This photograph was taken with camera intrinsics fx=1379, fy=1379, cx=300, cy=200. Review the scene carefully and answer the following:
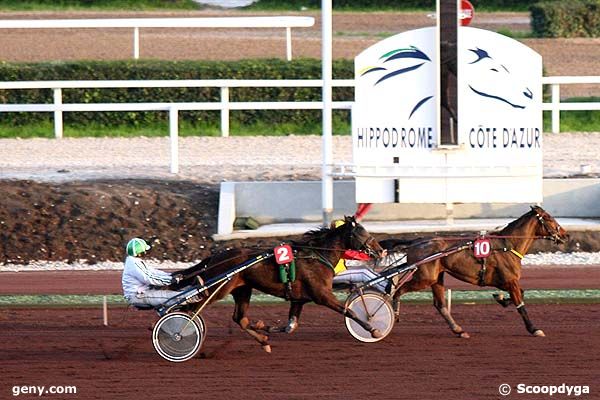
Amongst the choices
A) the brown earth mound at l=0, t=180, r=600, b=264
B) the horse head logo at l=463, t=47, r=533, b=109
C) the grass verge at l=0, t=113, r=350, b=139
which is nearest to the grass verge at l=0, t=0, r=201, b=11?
the grass verge at l=0, t=113, r=350, b=139

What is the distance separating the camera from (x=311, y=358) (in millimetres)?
10180

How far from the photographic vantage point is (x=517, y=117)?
14.4 meters

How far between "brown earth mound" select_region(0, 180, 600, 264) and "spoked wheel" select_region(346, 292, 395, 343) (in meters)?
3.86

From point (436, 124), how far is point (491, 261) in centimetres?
380

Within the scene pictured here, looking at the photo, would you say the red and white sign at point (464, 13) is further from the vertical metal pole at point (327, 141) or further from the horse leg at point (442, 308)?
the horse leg at point (442, 308)

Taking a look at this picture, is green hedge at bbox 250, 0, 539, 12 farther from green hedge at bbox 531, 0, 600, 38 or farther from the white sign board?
the white sign board

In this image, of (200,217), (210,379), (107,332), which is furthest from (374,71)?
(210,379)

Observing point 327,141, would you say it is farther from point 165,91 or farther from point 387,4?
point 387,4

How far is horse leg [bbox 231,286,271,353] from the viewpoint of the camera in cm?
1028

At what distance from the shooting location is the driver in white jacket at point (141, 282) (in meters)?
10.0

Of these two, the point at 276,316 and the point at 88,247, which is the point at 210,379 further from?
the point at 88,247

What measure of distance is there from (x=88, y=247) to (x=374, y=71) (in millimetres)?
3526

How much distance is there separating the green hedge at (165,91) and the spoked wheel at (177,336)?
995 centimetres

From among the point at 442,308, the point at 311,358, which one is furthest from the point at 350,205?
the point at 311,358
